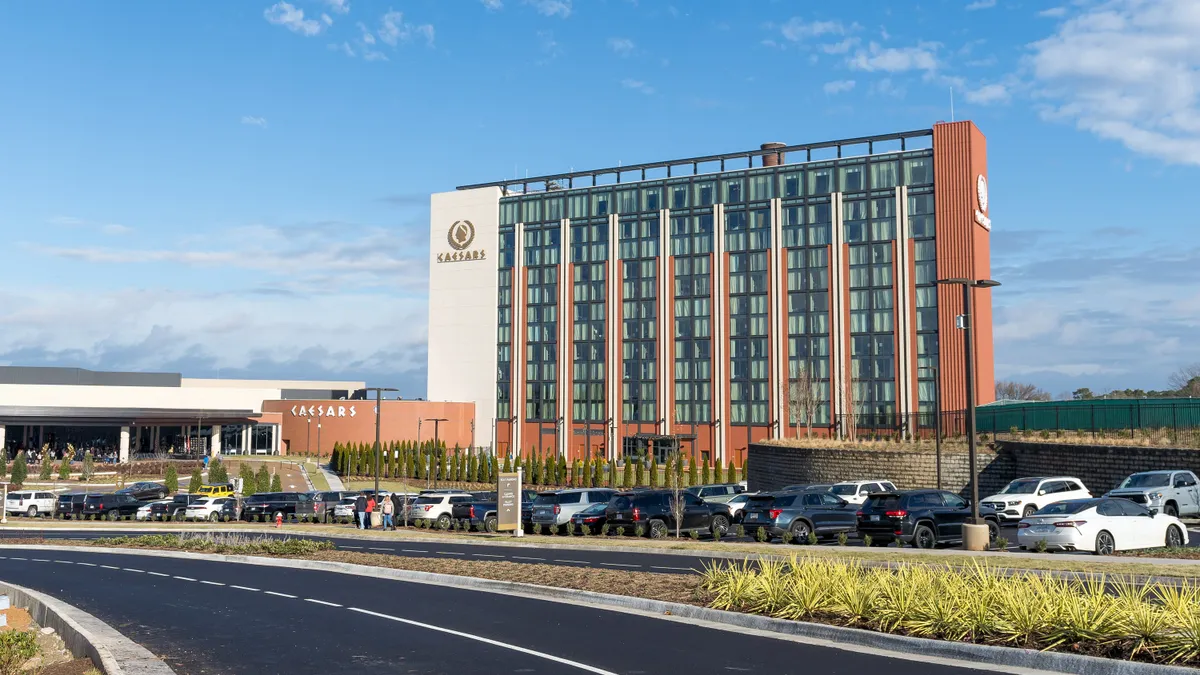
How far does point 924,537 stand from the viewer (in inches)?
1156

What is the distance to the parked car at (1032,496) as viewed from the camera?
36.4 meters

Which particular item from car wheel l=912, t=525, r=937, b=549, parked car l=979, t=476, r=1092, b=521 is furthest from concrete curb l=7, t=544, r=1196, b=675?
parked car l=979, t=476, r=1092, b=521

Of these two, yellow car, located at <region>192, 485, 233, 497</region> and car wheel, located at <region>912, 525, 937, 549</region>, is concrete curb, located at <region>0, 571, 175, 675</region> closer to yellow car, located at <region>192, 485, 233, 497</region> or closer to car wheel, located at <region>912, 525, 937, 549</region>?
car wheel, located at <region>912, 525, 937, 549</region>

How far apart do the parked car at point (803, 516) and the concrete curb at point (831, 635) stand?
13.0 metres

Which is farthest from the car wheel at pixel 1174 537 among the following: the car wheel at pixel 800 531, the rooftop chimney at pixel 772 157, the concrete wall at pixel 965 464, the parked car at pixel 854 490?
the rooftop chimney at pixel 772 157

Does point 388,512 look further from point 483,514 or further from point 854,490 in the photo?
point 854,490

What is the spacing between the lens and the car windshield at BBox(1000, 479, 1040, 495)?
122 feet

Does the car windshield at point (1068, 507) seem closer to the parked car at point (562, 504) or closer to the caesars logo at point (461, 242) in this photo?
the parked car at point (562, 504)

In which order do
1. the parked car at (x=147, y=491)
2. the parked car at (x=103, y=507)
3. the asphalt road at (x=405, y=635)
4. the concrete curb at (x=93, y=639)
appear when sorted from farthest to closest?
1. the parked car at (x=147, y=491)
2. the parked car at (x=103, y=507)
3. the asphalt road at (x=405, y=635)
4. the concrete curb at (x=93, y=639)

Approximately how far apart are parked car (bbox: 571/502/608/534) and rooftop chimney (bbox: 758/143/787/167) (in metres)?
64.8

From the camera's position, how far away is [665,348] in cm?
9956

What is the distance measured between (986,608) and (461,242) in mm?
101432

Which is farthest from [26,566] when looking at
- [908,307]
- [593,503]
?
[908,307]

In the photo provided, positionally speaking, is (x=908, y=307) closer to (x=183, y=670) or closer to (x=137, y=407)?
(x=137, y=407)
